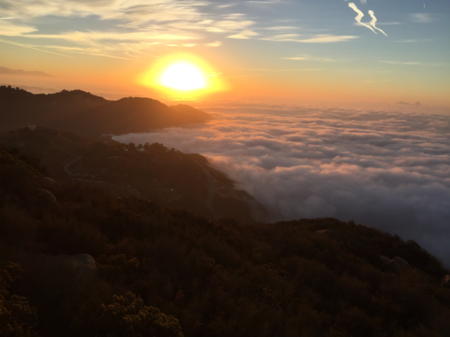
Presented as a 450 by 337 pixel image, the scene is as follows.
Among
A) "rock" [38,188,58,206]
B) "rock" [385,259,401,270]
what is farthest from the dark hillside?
"rock" [385,259,401,270]

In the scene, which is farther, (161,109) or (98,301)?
(161,109)

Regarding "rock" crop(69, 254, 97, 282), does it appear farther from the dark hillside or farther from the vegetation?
the dark hillside

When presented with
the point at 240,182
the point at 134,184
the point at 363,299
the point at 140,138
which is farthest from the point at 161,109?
the point at 363,299

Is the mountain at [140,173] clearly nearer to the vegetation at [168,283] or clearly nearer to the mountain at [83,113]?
the vegetation at [168,283]

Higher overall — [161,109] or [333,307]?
[161,109]

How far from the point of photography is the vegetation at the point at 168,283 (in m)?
5.60

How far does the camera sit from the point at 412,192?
70438 millimetres

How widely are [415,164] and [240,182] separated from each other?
69.9 meters

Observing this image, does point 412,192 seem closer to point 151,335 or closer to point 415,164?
point 415,164

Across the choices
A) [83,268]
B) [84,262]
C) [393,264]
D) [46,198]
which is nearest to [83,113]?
[46,198]

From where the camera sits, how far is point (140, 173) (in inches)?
1779

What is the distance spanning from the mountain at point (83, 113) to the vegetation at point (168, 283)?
110630 mm

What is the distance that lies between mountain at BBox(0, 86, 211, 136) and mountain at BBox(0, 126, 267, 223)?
212 ft

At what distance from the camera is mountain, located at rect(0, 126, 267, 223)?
136 ft
